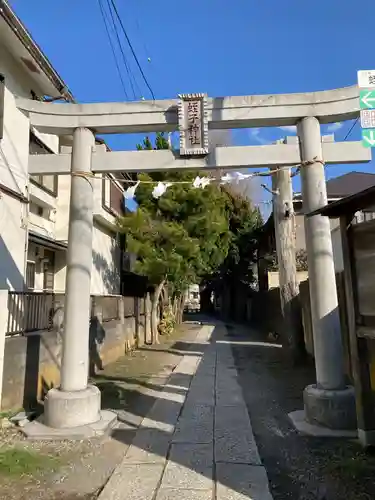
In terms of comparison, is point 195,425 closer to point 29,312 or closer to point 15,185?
point 29,312

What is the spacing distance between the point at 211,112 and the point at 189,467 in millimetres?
5286

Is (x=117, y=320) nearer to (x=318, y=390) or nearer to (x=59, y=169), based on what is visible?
(x=59, y=169)

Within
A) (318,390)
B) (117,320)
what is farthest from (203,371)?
(318,390)

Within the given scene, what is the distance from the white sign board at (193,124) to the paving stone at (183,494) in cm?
479

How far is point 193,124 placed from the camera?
6.34 metres

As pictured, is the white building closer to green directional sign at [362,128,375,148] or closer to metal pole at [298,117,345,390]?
metal pole at [298,117,345,390]

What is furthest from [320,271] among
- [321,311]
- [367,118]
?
[367,118]

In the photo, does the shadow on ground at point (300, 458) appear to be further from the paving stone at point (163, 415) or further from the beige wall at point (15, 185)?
the beige wall at point (15, 185)

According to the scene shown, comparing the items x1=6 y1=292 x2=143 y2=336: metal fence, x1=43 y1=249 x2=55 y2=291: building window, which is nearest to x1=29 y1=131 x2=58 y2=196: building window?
x1=43 y1=249 x2=55 y2=291: building window

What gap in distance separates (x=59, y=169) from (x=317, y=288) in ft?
15.8

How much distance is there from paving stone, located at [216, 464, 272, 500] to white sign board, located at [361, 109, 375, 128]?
5.14 meters

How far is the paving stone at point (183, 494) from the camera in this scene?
365 cm

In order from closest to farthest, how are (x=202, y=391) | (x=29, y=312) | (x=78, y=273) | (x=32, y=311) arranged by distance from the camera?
(x=78, y=273) → (x=29, y=312) → (x=32, y=311) → (x=202, y=391)

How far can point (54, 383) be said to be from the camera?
790 cm
